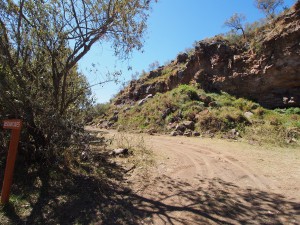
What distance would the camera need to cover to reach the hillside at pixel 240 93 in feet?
49.3

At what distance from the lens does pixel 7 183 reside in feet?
16.9

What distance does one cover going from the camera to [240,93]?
786 inches

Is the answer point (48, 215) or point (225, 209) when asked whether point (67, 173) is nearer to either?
point (48, 215)

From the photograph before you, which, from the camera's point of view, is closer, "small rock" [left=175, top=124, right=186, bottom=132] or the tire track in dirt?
the tire track in dirt

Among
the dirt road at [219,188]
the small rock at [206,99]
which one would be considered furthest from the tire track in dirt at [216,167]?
the small rock at [206,99]

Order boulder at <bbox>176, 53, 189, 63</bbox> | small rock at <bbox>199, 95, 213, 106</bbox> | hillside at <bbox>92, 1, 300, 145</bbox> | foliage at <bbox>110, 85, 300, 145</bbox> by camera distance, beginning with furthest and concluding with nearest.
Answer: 1. boulder at <bbox>176, 53, 189, 63</bbox>
2. small rock at <bbox>199, 95, 213, 106</bbox>
3. hillside at <bbox>92, 1, 300, 145</bbox>
4. foliage at <bbox>110, 85, 300, 145</bbox>

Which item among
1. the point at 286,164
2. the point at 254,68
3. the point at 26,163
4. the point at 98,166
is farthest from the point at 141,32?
the point at 254,68

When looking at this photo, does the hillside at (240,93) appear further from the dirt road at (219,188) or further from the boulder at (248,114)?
the dirt road at (219,188)

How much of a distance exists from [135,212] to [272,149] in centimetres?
788

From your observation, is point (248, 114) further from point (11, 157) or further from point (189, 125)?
point (11, 157)

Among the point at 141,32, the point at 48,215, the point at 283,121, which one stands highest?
the point at 141,32

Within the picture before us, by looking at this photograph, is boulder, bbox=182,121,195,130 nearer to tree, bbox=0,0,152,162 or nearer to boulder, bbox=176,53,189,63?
tree, bbox=0,0,152,162

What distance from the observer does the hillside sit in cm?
1503

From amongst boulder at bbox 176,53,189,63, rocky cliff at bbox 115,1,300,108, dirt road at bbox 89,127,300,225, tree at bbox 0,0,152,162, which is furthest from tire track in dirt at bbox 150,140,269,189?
boulder at bbox 176,53,189,63
